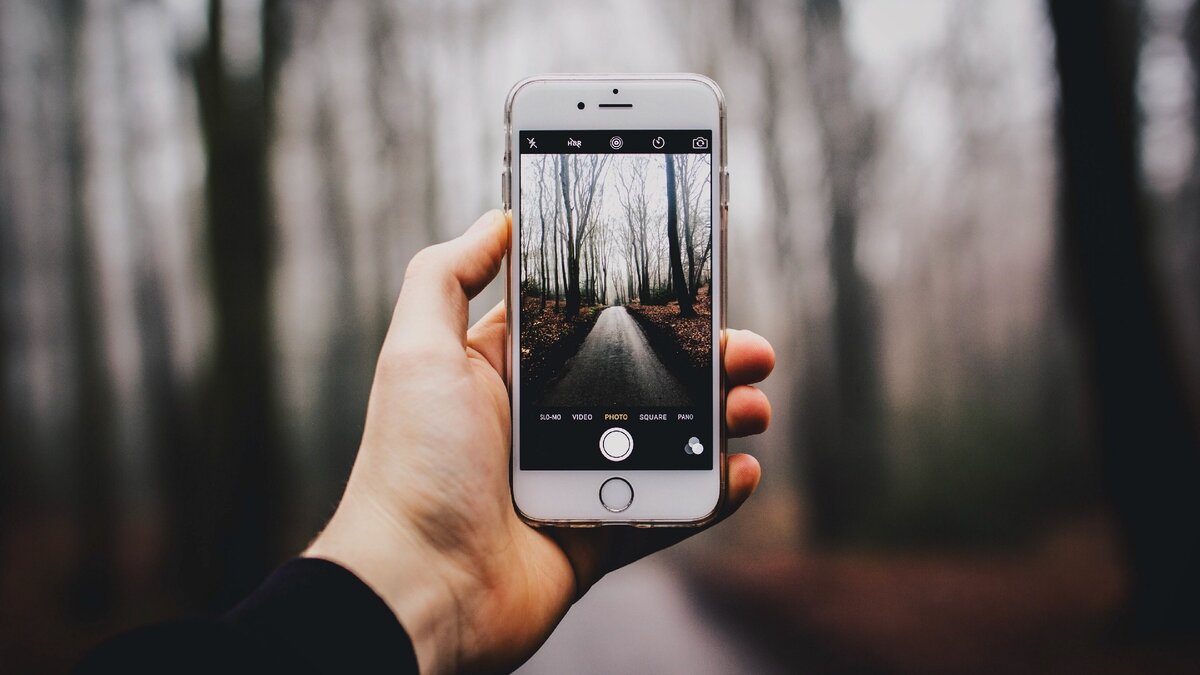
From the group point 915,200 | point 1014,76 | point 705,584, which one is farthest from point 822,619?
point 1014,76

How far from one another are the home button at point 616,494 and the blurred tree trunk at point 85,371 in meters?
1.12

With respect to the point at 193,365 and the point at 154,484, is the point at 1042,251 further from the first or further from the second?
the point at 154,484

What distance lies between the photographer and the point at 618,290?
0.63 metres

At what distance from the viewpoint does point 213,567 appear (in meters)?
1.21

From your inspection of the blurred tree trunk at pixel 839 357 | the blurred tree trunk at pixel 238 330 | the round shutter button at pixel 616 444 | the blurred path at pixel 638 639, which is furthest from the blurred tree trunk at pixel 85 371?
the blurred tree trunk at pixel 839 357

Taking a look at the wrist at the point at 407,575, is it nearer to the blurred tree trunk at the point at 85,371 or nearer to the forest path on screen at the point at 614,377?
the forest path on screen at the point at 614,377

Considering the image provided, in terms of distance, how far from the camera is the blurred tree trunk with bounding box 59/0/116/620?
1223 mm

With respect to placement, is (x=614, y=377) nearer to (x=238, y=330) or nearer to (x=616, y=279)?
(x=616, y=279)

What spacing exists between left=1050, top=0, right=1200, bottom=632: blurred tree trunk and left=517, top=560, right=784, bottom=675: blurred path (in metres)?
0.72

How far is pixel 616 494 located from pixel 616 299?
18 centimetres

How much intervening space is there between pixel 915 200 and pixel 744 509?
2.14ft

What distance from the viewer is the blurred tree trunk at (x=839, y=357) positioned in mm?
1201

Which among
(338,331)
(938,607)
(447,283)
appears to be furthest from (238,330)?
(938,607)

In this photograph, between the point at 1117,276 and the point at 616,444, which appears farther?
the point at 1117,276
